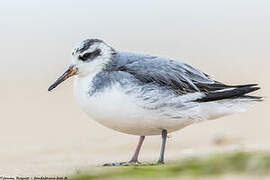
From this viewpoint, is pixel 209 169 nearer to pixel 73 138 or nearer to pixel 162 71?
pixel 162 71

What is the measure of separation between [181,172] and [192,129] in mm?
7567

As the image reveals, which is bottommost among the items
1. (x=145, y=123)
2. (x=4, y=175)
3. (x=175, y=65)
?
(x=4, y=175)

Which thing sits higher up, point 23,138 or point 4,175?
point 23,138

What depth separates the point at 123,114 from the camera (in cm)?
925

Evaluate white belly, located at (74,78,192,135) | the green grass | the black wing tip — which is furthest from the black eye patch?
the green grass

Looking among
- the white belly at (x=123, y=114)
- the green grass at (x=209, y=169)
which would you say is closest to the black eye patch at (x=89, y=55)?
the white belly at (x=123, y=114)

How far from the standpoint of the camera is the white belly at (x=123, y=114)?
9.26 meters

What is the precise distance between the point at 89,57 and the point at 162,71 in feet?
3.70

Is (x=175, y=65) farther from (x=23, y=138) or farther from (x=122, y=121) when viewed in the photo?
(x=23, y=138)

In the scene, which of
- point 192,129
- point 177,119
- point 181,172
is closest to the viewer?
point 181,172

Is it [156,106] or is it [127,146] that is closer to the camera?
[156,106]

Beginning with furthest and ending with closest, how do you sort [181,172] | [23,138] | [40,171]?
[23,138]
[40,171]
[181,172]

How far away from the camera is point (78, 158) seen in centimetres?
1085

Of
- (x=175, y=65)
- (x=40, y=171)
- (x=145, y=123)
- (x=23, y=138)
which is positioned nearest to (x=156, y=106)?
(x=145, y=123)
